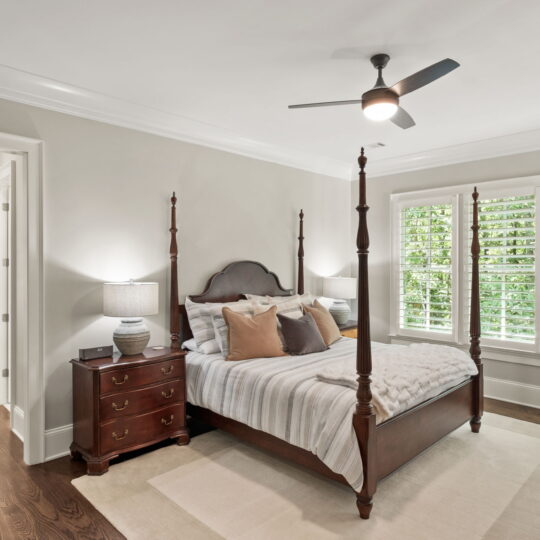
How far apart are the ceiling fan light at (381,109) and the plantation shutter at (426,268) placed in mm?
2475

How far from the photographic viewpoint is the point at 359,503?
2.46 meters

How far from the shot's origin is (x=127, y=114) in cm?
361

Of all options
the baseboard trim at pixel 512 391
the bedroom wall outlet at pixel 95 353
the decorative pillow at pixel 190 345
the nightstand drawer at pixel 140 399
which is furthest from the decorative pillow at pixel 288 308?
the baseboard trim at pixel 512 391

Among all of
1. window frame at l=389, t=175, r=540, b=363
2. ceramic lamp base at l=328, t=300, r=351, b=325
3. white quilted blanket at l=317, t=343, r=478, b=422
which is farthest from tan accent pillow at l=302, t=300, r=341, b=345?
window frame at l=389, t=175, r=540, b=363

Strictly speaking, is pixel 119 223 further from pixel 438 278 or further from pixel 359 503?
pixel 438 278

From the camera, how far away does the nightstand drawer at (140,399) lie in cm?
304

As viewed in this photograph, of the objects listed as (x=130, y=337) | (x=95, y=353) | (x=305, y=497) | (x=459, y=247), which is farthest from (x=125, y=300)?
(x=459, y=247)

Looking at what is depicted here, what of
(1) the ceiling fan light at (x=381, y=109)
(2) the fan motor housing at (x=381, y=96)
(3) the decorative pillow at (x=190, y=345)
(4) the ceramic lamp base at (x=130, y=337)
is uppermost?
(2) the fan motor housing at (x=381, y=96)

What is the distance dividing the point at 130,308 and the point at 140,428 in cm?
90

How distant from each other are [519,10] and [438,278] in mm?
3174

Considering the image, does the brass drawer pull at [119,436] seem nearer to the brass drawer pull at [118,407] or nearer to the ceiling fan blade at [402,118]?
the brass drawer pull at [118,407]

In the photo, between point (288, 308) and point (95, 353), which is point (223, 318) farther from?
point (95, 353)

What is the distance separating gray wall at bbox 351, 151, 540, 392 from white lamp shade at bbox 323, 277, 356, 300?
0.56 m

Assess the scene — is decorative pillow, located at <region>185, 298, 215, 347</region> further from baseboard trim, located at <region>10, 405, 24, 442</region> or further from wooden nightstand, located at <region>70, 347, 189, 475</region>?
baseboard trim, located at <region>10, 405, 24, 442</region>
